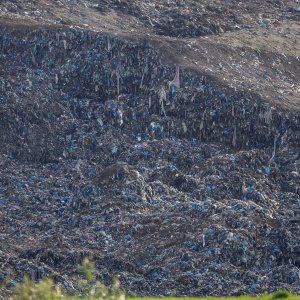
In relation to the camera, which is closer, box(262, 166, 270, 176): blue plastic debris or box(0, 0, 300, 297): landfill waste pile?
box(0, 0, 300, 297): landfill waste pile

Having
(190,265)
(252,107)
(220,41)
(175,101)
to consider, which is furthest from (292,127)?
(190,265)

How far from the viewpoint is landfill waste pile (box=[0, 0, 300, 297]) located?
11914 millimetres

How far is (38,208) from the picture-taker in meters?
13.6

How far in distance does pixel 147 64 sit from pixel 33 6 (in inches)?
140

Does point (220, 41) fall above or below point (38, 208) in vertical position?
above

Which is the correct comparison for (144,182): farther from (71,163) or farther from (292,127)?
(292,127)

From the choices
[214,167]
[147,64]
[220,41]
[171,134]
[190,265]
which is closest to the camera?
[190,265]

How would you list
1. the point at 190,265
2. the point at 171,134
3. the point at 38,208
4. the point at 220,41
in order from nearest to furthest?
1. the point at 190,265
2. the point at 38,208
3. the point at 171,134
4. the point at 220,41

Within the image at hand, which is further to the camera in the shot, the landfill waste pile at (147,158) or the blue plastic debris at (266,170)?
the blue plastic debris at (266,170)

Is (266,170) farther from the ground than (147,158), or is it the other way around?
(266,170)

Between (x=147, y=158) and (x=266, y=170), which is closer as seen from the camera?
(x=266, y=170)

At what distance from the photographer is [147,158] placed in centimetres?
1498

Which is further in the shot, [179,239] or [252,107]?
[252,107]

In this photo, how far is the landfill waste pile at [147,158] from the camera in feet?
39.1
